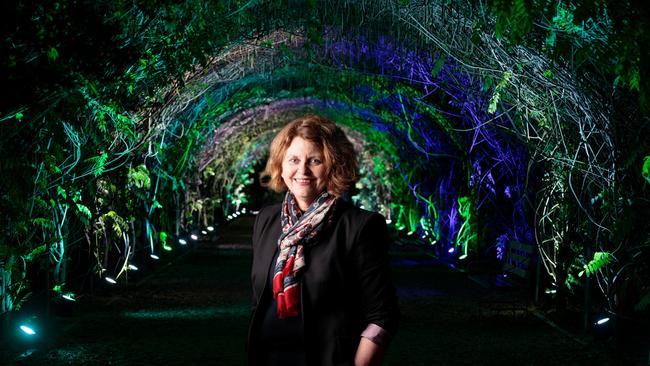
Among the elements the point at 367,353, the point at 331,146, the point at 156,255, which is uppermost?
the point at 331,146

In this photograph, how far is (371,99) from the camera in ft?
54.4

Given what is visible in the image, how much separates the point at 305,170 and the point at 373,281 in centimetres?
39

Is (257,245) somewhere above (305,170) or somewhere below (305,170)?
below

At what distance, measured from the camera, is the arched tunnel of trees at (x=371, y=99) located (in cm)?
534

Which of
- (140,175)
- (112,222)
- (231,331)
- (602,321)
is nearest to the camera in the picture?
(602,321)

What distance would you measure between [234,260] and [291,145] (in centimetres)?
1415

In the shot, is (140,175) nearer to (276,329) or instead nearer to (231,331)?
(231,331)

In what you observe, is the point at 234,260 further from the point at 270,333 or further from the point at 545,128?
the point at 270,333

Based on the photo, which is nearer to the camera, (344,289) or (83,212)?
(344,289)

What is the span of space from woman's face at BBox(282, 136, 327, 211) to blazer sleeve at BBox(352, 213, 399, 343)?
0.65 ft

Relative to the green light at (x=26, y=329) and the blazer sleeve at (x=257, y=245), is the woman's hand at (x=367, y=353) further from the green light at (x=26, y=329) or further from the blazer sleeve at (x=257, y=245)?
the green light at (x=26, y=329)

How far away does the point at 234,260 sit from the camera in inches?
670

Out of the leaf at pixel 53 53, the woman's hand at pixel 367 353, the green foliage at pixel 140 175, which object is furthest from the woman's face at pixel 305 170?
the green foliage at pixel 140 175

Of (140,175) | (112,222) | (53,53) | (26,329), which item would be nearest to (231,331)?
(26,329)
